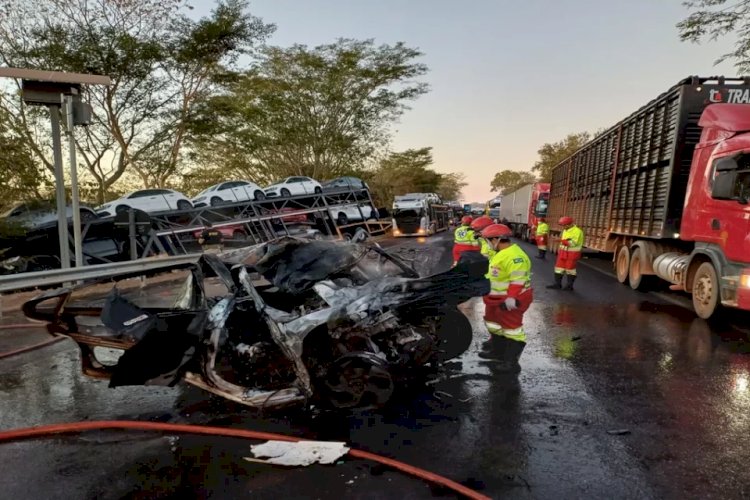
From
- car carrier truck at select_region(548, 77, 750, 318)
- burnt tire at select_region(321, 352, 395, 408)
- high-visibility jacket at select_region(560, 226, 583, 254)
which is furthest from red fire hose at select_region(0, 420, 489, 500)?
high-visibility jacket at select_region(560, 226, 583, 254)

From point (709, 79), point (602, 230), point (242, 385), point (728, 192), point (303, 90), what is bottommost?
point (242, 385)

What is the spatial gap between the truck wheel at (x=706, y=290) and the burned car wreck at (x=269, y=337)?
503cm

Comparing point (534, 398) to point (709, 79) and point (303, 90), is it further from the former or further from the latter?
point (303, 90)

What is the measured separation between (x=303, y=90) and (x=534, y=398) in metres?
26.3

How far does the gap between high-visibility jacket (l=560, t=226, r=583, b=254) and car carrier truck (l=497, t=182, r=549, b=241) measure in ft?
44.6

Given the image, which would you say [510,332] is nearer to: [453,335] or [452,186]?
[453,335]

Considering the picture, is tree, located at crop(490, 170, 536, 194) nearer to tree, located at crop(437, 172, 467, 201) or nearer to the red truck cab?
tree, located at crop(437, 172, 467, 201)

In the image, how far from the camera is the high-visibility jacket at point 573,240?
9.52m

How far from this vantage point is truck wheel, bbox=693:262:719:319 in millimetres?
6988

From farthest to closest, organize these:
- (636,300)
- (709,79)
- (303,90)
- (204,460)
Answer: (303,90) < (636,300) < (709,79) < (204,460)

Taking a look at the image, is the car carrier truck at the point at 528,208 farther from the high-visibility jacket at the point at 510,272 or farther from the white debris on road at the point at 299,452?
the white debris on road at the point at 299,452

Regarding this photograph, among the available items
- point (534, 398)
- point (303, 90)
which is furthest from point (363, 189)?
point (534, 398)

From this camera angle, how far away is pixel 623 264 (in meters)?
11.0

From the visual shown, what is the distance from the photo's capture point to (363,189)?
21.8 meters
